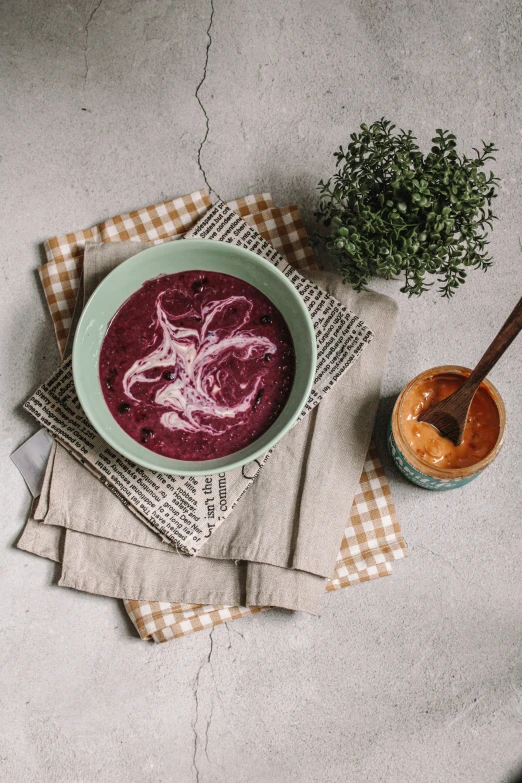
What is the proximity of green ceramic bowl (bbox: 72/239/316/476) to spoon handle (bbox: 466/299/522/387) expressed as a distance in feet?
1.60

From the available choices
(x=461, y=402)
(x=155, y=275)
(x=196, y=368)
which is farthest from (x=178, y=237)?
(x=461, y=402)

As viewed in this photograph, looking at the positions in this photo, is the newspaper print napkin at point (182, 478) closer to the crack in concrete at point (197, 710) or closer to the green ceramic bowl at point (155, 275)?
the green ceramic bowl at point (155, 275)

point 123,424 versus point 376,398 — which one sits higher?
point 376,398

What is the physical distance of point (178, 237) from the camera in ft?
7.75

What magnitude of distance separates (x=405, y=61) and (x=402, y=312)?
2.95ft

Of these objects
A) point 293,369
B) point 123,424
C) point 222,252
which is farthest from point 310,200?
point 123,424

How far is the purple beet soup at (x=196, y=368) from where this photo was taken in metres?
2.12

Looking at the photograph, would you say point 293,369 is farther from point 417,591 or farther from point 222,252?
point 417,591

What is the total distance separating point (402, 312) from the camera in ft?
7.89

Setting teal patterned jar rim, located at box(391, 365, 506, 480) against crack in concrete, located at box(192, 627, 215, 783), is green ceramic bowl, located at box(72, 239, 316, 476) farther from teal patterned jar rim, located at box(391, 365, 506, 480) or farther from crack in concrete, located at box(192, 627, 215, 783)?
crack in concrete, located at box(192, 627, 215, 783)

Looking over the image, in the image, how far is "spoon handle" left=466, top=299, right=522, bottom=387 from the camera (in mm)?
1885

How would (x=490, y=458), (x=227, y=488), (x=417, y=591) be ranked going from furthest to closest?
(x=417, y=591) → (x=227, y=488) → (x=490, y=458)

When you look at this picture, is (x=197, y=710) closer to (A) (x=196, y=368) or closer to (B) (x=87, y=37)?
(A) (x=196, y=368)

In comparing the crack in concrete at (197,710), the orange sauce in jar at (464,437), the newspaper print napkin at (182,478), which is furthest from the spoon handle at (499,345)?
the crack in concrete at (197,710)
